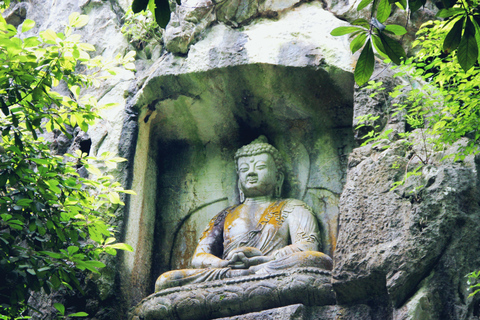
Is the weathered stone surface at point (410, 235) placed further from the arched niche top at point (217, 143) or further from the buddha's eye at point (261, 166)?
the buddha's eye at point (261, 166)

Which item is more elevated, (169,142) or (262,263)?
(169,142)

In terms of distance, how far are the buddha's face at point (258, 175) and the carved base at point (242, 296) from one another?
5.03ft

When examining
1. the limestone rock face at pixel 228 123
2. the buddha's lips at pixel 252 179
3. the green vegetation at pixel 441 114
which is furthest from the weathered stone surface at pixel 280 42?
the buddha's lips at pixel 252 179

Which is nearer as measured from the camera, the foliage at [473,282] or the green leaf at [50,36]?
the foliage at [473,282]

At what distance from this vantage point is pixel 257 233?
20.0 feet

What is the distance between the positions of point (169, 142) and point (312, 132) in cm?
170

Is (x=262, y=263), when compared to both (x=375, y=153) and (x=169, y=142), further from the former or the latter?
(x=169, y=142)

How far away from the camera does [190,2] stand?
21.7ft

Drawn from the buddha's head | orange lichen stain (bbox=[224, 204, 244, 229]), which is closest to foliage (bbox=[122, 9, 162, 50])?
the buddha's head

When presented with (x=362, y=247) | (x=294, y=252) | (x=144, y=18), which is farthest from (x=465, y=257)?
(x=144, y=18)

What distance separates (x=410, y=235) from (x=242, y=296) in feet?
4.90

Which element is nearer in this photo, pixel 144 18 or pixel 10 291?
pixel 10 291

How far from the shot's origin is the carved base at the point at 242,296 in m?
4.89

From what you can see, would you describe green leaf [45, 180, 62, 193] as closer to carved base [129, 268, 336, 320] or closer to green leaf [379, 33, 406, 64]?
carved base [129, 268, 336, 320]
